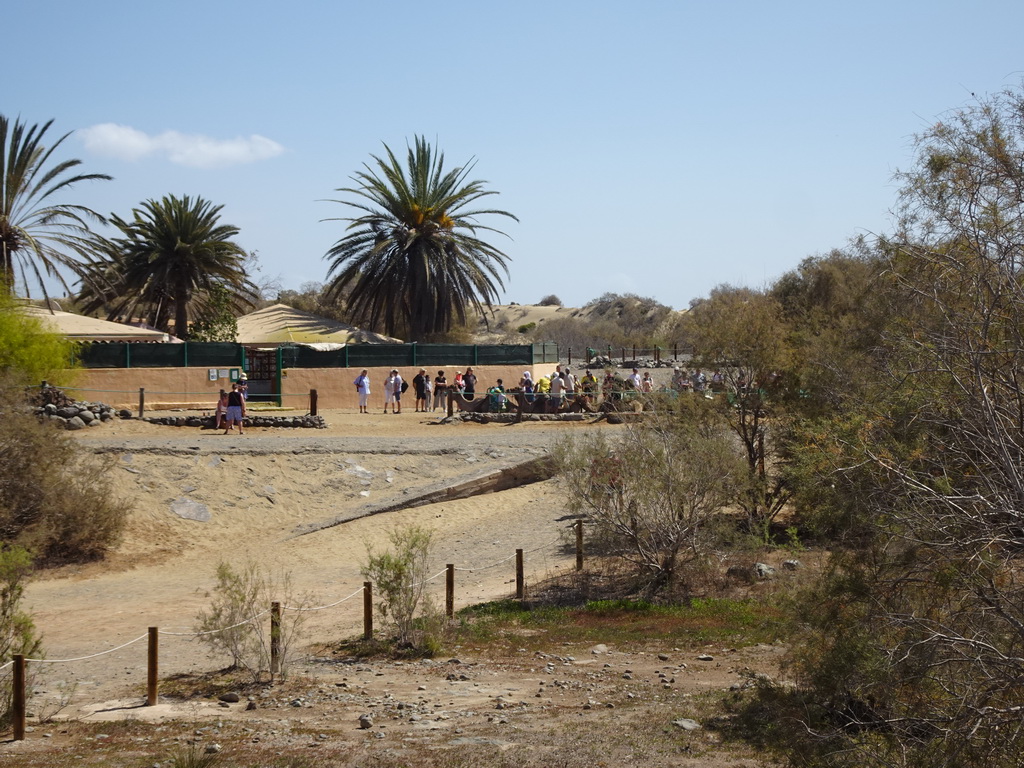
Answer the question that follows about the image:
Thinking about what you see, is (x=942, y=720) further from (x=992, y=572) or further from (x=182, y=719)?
(x=182, y=719)

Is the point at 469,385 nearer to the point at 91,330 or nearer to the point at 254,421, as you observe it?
the point at 254,421

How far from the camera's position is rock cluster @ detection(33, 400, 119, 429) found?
26234 millimetres

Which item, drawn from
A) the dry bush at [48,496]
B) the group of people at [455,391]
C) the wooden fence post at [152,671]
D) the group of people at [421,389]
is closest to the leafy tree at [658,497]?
the wooden fence post at [152,671]

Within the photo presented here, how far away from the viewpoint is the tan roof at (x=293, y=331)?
40.0 meters

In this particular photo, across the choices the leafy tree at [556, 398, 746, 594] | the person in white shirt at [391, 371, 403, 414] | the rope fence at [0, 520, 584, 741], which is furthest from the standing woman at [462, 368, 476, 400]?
the leafy tree at [556, 398, 746, 594]

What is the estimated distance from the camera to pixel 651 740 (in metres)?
9.19

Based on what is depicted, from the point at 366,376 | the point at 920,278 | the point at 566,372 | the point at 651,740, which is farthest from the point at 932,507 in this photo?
the point at 366,376

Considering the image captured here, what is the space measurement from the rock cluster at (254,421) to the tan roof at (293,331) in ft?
33.7

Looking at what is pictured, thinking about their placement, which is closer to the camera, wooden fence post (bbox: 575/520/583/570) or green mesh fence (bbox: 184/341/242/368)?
wooden fence post (bbox: 575/520/583/570)

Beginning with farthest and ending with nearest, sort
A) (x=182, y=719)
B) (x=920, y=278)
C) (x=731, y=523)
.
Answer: (x=731, y=523), (x=182, y=719), (x=920, y=278)

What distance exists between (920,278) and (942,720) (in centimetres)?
346

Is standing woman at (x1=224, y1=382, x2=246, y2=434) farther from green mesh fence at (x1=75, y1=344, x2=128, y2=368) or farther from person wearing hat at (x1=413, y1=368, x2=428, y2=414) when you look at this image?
person wearing hat at (x1=413, y1=368, x2=428, y2=414)

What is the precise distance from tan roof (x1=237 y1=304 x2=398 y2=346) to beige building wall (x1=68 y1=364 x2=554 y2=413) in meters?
2.82

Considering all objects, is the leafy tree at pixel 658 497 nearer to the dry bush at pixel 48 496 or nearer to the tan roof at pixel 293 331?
the dry bush at pixel 48 496
